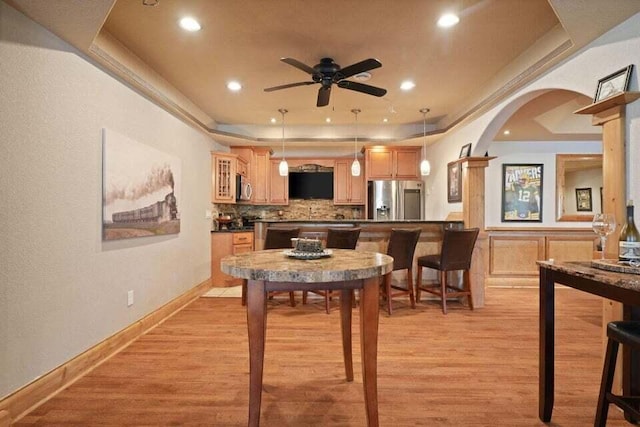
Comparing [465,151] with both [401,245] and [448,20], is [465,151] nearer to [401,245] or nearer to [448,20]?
[401,245]

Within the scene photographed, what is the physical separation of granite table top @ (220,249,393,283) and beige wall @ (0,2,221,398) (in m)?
1.28

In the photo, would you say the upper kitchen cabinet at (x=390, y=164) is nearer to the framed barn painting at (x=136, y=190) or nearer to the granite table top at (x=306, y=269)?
the framed barn painting at (x=136, y=190)

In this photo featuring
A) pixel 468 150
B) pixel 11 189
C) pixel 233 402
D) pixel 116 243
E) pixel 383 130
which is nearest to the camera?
pixel 11 189

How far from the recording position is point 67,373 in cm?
211

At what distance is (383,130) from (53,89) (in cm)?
454

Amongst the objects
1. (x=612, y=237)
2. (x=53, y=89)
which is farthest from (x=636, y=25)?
(x=53, y=89)

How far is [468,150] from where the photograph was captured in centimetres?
418

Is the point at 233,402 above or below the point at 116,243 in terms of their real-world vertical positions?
below

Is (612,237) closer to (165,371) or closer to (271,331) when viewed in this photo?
(271,331)

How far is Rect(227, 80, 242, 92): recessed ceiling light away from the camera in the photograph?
3.69 metres

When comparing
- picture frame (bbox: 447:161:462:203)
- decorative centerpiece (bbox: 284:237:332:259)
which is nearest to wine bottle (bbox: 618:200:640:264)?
decorative centerpiece (bbox: 284:237:332:259)

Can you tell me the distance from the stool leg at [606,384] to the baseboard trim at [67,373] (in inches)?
117

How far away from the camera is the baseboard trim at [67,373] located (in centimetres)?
174

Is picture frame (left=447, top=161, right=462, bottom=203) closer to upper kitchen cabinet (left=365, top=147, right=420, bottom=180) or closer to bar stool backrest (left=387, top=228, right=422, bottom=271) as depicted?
upper kitchen cabinet (left=365, top=147, right=420, bottom=180)
